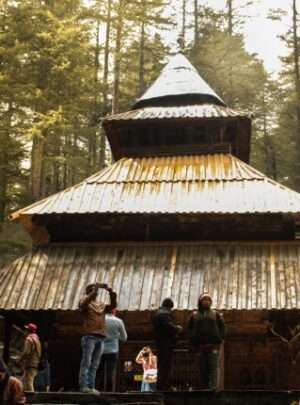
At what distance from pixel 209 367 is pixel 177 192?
8.19 meters

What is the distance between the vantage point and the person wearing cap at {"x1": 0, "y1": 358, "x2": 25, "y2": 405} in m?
7.38

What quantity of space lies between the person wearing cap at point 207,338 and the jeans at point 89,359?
154cm

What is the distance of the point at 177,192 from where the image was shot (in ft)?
63.6

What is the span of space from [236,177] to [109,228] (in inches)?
151

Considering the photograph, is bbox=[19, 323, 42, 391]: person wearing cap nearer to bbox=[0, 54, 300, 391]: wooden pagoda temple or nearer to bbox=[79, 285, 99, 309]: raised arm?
bbox=[79, 285, 99, 309]: raised arm

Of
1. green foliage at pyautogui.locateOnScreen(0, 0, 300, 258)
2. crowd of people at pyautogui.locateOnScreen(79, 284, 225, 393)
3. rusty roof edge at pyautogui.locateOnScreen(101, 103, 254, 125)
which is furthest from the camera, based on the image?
green foliage at pyautogui.locateOnScreen(0, 0, 300, 258)

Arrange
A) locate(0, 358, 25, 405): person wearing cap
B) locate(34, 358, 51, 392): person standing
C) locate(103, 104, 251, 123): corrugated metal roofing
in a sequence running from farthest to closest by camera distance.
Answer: locate(103, 104, 251, 123): corrugated metal roofing
locate(34, 358, 51, 392): person standing
locate(0, 358, 25, 405): person wearing cap

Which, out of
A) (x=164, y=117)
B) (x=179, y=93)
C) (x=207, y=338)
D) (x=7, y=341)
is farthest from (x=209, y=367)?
(x=179, y=93)

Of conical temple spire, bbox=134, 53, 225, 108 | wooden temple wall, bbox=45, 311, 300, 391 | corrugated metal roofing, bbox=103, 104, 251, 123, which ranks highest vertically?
conical temple spire, bbox=134, 53, 225, 108

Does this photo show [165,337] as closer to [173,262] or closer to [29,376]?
[29,376]

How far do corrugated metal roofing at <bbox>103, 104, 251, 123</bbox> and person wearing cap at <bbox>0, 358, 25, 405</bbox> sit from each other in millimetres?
15812

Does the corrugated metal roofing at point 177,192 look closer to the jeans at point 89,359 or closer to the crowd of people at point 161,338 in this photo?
the crowd of people at point 161,338

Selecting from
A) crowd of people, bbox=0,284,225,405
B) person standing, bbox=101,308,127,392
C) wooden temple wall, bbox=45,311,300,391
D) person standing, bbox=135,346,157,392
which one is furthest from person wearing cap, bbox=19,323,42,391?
wooden temple wall, bbox=45,311,300,391

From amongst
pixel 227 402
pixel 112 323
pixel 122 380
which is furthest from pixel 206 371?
pixel 122 380
